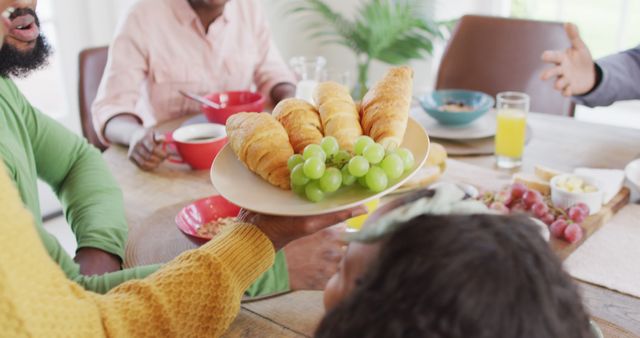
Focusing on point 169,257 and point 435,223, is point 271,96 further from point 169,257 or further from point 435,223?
point 435,223

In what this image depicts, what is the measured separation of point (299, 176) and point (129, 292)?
0.29 m

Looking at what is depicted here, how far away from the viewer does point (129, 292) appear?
0.83 metres

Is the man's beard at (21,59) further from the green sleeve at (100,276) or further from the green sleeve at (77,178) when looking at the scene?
the green sleeve at (100,276)

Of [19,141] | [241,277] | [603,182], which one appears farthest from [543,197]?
[19,141]

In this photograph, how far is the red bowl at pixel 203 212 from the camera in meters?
1.11

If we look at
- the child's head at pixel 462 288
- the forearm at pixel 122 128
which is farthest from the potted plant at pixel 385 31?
the child's head at pixel 462 288

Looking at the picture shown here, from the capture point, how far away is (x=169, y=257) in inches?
42.7

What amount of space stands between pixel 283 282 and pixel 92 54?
1.38 m

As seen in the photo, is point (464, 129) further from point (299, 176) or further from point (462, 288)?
point (462, 288)

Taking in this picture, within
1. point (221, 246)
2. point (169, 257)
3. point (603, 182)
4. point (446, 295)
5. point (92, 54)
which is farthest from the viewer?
point (92, 54)

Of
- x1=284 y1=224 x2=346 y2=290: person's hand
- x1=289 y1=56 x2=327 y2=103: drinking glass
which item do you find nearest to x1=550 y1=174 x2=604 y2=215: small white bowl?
x1=284 y1=224 x2=346 y2=290: person's hand

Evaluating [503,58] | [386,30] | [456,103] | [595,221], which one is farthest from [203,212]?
[386,30]

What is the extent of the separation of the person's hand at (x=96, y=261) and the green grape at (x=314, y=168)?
0.45 meters

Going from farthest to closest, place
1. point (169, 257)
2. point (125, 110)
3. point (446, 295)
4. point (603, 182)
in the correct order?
point (125, 110)
point (603, 182)
point (169, 257)
point (446, 295)
